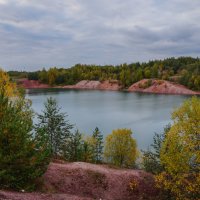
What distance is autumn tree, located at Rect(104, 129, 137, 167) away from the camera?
5656 centimetres

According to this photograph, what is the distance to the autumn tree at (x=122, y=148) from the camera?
56.6 metres

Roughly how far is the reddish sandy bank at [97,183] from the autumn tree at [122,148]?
60.9ft

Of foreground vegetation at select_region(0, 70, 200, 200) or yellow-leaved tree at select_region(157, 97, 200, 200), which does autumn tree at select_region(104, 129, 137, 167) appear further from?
yellow-leaved tree at select_region(157, 97, 200, 200)

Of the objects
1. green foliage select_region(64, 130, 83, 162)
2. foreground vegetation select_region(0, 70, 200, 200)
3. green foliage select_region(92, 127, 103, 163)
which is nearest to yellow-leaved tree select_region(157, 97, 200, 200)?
foreground vegetation select_region(0, 70, 200, 200)

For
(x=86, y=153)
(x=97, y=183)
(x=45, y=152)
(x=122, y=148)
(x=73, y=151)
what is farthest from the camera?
(x=122, y=148)

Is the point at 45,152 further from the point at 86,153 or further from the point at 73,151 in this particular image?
the point at 86,153

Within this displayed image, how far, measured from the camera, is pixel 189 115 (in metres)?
30.4

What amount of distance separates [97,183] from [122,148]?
2347 centimetres

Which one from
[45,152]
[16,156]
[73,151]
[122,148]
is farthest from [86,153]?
[16,156]

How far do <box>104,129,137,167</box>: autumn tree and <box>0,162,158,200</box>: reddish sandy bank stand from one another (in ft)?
60.9

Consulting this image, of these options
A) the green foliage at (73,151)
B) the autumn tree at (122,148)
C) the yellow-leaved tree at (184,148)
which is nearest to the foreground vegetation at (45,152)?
the yellow-leaved tree at (184,148)

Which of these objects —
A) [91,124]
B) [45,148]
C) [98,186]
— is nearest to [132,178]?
[98,186]

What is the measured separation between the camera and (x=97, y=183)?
33500 mm

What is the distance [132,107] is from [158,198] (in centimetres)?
9103
